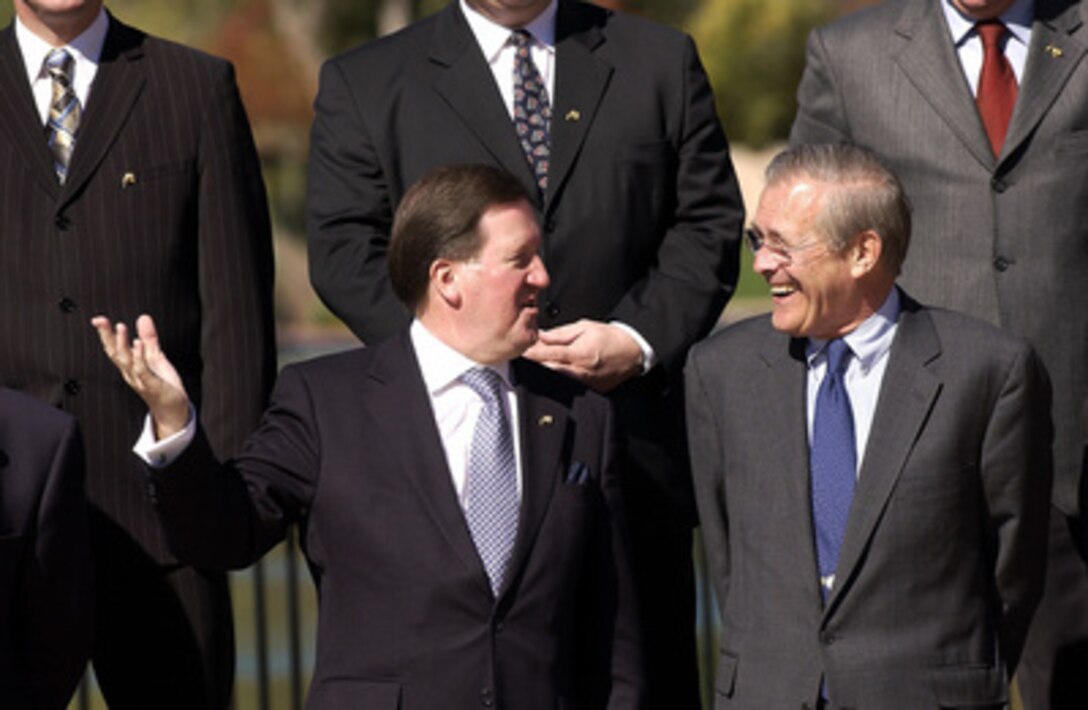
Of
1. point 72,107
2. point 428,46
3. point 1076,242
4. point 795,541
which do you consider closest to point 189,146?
point 72,107

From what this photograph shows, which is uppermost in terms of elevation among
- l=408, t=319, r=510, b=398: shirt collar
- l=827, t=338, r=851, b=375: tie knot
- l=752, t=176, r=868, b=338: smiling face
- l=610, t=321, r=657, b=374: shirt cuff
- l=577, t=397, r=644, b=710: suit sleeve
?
l=752, t=176, r=868, b=338: smiling face

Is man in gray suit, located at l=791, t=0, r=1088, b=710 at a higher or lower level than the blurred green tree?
higher

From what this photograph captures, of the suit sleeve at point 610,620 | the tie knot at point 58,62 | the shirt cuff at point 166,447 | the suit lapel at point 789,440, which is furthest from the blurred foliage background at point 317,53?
the shirt cuff at point 166,447

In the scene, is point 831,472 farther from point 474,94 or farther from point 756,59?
point 756,59

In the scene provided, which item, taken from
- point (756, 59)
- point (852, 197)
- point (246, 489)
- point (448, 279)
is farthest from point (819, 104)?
point (756, 59)

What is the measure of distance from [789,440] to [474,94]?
1.17 metres

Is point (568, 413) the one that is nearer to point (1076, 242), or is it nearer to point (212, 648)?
point (212, 648)

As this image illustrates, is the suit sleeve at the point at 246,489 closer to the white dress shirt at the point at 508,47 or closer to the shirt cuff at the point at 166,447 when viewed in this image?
the shirt cuff at the point at 166,447

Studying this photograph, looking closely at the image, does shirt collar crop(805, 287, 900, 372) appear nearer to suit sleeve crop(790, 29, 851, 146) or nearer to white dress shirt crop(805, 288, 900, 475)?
white dress shirt crop(805, 288, 900, 475)

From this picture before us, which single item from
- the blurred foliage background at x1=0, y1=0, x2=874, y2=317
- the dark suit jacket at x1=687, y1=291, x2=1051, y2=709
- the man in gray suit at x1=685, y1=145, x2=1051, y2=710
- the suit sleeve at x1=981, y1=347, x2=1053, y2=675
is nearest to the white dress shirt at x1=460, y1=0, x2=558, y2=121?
the man in gray suit at x1=685, y1=145, x2=1051, y2=710

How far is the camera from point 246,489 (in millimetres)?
4477

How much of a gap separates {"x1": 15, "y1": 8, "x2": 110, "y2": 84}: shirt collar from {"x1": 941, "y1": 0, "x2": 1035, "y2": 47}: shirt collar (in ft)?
6.02

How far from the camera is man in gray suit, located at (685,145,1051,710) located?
4797mm

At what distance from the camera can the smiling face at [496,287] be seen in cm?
465
